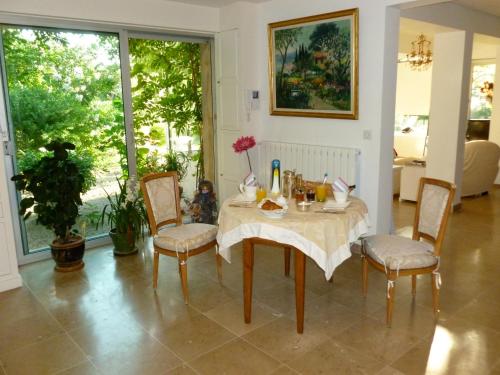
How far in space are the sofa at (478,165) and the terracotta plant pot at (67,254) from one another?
202 inches

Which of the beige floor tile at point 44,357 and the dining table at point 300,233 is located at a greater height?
the dining table at point 300,233

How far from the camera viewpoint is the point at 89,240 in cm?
456

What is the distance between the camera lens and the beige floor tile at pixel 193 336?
268 cm

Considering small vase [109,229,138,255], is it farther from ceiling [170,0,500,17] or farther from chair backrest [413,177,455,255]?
chair backrest [413,177,455,255]

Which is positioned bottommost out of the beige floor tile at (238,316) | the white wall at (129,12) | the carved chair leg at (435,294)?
the beige floor tile at (238,316)

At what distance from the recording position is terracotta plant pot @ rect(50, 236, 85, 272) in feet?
12.8

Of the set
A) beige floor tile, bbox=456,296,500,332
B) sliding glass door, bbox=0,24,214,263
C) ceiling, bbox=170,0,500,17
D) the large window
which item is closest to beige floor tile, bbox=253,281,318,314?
beige floor tile, bbox=456,296,500,332

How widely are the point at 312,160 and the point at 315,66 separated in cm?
96

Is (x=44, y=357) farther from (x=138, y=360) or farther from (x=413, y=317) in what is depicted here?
(x=413, y=317)

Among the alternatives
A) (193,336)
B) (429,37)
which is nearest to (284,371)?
(193,336)

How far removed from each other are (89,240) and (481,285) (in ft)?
12.1

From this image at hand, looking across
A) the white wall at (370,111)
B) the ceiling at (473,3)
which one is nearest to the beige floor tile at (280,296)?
the white wall at (370,111)

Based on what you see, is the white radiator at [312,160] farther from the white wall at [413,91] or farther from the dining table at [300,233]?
the white wall at [413,91]

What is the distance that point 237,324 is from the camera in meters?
2.97
